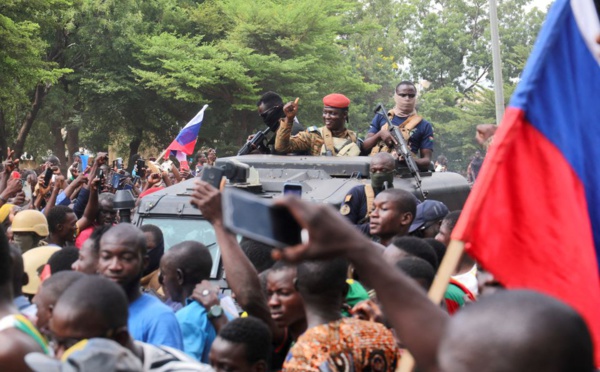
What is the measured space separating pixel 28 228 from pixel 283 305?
3954 millimetres

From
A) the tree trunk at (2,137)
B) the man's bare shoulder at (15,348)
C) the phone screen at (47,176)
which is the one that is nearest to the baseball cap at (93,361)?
the man's bare shoulder at (15,348)

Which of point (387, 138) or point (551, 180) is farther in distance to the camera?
point (387, 138)

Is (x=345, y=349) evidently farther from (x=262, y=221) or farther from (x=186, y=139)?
(x=186, y=139)

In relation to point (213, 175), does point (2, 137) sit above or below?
below

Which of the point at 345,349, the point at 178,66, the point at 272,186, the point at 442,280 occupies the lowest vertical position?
the point at 272,186

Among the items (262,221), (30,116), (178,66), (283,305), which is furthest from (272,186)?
(30,116)

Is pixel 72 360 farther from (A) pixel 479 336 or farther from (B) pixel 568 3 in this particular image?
(B) pixel 568 3

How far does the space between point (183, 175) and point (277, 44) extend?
1760 cm

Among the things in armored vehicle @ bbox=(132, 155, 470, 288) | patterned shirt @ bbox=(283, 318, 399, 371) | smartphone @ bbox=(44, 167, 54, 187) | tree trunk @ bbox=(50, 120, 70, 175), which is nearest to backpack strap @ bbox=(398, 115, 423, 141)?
armored vehicle @ bbox=(132, 155, 470, 288)

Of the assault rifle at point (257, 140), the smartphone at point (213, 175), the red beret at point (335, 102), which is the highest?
the smartphone at point (213, 175)

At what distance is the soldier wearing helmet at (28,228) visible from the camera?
24.0 ft

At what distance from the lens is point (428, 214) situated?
7.13 m

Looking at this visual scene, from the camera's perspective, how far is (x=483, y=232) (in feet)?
9.80

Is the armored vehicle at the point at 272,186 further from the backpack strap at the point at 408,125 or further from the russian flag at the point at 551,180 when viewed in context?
the russian flag at the point at 551,180
